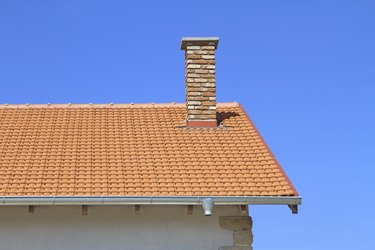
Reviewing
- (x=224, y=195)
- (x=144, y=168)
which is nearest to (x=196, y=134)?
(x=144, y=168)

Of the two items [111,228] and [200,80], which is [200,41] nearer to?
[200,80]

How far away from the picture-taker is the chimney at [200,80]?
12.4 meters

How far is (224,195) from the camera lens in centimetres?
958

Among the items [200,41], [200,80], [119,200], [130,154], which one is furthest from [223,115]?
[119,200]

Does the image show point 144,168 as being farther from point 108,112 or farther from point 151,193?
point 108,112

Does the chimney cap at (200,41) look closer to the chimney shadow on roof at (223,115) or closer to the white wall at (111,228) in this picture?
the chimney shadow on roof at (223,115)

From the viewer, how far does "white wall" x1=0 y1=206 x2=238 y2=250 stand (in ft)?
31.7

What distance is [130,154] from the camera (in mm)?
11047

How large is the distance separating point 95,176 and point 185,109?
12.0ft

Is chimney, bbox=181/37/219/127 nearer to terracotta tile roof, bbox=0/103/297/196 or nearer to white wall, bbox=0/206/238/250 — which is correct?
terracotta tile roof, bbox=0/103/297/196

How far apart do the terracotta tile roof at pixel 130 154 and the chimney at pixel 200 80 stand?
27cm

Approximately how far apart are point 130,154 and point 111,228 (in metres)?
1.63

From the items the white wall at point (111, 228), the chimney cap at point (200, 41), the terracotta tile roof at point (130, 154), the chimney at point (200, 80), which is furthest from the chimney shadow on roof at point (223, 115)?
the white wall at point (111, 228)

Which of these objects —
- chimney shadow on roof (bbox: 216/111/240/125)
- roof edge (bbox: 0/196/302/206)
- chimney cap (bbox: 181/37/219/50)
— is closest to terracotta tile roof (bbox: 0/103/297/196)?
chimney shadow on roof (bbox: 216/111/240/125)
